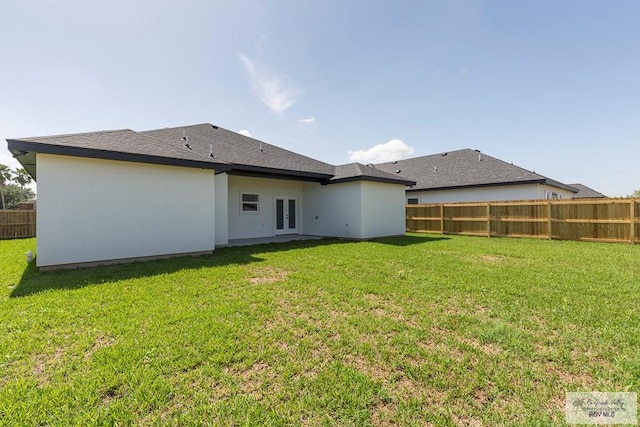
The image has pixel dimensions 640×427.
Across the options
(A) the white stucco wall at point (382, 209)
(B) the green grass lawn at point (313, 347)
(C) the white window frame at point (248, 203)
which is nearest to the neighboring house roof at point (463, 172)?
(A) the white stucco wall at point (382, 209)

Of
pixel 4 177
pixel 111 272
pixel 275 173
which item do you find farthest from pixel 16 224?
pixel 4 177

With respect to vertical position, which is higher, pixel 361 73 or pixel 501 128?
pixel 361 73

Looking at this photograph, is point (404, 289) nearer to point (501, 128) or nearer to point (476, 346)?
point (476, 346)

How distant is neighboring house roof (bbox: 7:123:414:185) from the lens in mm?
6680

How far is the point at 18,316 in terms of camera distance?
388 cm

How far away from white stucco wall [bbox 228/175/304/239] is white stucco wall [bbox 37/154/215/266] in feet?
13.6

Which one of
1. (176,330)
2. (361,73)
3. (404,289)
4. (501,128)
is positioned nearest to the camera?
(176,330)

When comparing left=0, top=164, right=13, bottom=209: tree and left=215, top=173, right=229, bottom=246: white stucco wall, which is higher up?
left=0, top=164, right=13, bottom=209: tree

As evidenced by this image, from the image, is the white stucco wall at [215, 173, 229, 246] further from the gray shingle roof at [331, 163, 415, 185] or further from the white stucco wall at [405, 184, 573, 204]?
the white stucco wall at [405, 184, 573, 204]

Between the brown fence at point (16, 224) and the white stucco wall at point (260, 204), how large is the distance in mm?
11861

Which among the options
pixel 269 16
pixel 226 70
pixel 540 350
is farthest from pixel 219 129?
pixel 540 350

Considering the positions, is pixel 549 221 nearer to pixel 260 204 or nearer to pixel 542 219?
pixel 542 219

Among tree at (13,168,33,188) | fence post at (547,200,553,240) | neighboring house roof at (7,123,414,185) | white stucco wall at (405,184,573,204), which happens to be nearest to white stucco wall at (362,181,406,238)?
neighboring house roof at (7,123,414,185)

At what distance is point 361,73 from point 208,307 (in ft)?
37.6
